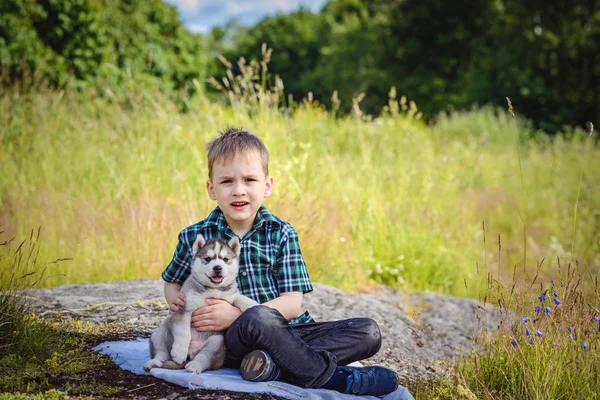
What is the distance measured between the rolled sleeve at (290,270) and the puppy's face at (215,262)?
37 centimetres

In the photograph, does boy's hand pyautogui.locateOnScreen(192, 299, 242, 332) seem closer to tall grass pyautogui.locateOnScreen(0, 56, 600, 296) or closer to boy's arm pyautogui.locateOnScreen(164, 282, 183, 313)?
boy's arm pyautogui.locateOnScreen(164, 282, 183, 313)

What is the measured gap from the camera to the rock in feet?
14.9

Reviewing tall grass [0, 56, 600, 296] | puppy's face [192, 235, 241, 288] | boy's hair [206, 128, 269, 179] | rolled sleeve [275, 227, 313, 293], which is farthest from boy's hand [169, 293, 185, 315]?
tall grass [0, 56, 600, 296]

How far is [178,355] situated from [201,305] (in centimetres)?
28

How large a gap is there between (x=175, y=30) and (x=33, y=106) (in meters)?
6.89

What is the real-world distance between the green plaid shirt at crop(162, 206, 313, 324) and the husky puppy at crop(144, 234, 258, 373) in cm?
22

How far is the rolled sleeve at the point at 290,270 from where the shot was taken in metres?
3.54

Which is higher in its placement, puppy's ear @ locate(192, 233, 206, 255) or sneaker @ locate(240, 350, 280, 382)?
puppy's ear @ locate(192, 233, 206, 255)

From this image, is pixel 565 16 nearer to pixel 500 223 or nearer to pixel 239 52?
pixel 500 223

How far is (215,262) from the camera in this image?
311 cm

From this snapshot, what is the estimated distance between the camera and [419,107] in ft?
85.3

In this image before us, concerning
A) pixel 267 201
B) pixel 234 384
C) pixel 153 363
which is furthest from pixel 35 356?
pixel 267 201

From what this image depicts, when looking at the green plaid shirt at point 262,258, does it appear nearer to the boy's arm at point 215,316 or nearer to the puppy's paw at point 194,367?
the boy's arm at point 215,316

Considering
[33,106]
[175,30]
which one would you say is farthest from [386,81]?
[33,106]
